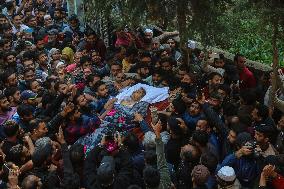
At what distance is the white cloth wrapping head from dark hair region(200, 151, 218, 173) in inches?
85.0

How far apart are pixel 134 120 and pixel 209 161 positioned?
1.79m

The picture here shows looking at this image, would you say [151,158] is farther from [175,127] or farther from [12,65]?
[12,65]

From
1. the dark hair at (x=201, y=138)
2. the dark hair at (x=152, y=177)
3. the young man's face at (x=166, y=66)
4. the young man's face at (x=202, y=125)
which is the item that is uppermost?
the dark hair at (x=152, y=177)

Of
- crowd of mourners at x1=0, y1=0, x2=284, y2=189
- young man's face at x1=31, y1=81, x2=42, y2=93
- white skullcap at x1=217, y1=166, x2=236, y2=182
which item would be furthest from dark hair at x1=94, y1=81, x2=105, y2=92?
white skullcap at x1=217, y1=166, x2=236, y2=182

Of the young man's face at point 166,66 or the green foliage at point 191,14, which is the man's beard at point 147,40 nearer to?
the green foliage at point 191,14

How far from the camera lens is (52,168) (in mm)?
5797

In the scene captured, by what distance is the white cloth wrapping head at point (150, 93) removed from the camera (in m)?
7.41

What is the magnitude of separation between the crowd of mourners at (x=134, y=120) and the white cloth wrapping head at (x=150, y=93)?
0.06 metres

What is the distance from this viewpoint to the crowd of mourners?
530 centimetres

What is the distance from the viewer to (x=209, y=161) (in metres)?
5.29

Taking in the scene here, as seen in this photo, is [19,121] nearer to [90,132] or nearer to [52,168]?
[90,132]

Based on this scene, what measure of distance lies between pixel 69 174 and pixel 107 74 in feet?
13.9

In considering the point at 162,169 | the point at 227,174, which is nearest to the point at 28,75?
the point at 162,169

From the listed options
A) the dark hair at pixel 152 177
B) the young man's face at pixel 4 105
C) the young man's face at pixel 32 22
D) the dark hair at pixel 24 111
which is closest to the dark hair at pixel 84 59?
the young man's face at pixel 4 105
